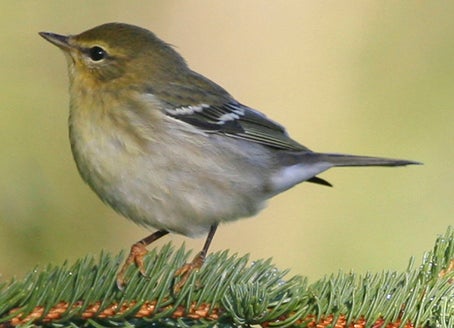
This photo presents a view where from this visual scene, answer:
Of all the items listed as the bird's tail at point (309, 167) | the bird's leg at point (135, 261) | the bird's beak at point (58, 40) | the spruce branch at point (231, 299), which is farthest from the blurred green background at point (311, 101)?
the spruce branch at point (231, 299)

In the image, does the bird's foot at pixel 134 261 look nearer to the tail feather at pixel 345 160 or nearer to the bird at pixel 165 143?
the bird at pixel 165 143

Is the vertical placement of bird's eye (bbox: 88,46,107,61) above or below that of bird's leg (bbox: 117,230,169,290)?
above

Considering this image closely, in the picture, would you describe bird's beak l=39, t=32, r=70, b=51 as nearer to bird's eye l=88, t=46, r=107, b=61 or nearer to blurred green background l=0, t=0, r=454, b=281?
bird's eye l=88, t=46, r=107, b=61

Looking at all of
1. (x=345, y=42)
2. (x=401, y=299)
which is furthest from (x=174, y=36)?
(x=401, y=299)

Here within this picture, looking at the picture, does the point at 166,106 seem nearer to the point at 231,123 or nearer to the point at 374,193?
the point at 231,123

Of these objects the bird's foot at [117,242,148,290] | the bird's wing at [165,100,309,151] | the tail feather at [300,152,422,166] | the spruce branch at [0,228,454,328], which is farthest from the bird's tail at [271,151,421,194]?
the spruce branch at [0,228,454,328]

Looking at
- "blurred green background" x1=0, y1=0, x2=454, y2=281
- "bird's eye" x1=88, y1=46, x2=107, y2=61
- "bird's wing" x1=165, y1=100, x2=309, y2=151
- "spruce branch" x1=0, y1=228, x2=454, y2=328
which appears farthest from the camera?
"blurred green background" x1=0, y1=0, x2=454, y2=281

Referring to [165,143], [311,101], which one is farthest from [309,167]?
[311,101]
